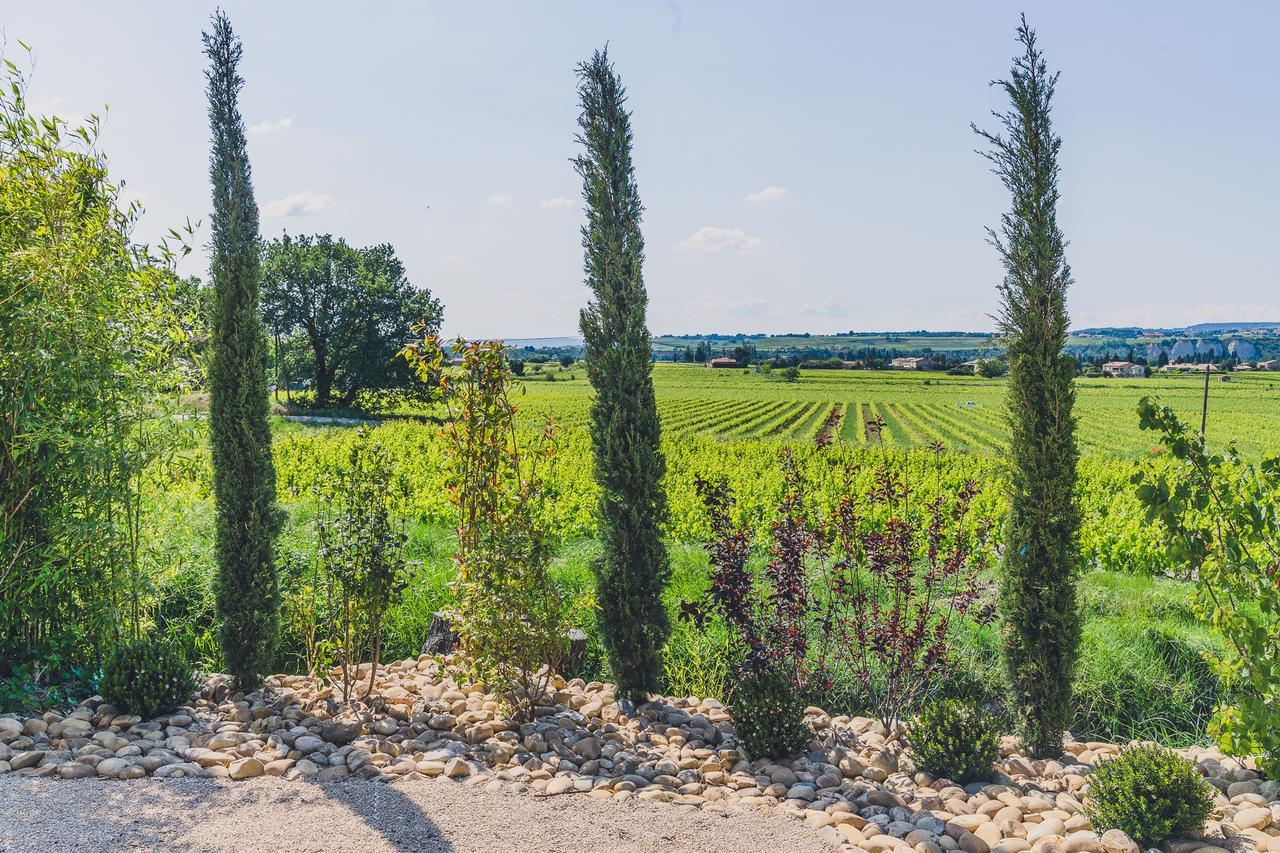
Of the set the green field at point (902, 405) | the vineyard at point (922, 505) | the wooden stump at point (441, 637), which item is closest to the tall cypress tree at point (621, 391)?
the vineyard at point (922, 505)

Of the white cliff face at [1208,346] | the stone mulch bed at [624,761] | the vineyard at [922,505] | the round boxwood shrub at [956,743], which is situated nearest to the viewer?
the stone mulch bed at [624,761]

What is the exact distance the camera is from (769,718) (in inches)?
173

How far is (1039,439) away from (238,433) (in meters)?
A: 4.95

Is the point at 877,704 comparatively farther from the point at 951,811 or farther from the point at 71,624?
the point at 71,624

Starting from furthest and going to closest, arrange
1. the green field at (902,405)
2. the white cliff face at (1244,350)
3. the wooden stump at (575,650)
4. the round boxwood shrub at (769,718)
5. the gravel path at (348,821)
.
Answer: the white cliff face at (1244,350) → the green field at (902,405) → the wooden stump at (575,650) → the round boxwood shrub at (769,718) → the gravel path at (348,821)

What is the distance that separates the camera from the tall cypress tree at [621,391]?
5250 mm

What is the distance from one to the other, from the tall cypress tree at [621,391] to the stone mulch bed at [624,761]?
482 millimetres

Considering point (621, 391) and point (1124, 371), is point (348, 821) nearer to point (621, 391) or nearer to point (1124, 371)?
point (621, 391)

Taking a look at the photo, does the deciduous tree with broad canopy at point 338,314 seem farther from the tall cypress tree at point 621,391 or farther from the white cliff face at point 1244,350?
the white cliff face at point 1244,350

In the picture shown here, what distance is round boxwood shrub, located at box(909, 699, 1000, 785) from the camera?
4.17 meters

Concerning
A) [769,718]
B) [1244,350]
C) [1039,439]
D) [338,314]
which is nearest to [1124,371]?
[1244,350]

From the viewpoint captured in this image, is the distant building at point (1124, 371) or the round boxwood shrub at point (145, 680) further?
the distant building at point (1124, 371)

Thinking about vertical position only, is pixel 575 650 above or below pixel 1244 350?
below

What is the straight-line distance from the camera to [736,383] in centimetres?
6412
